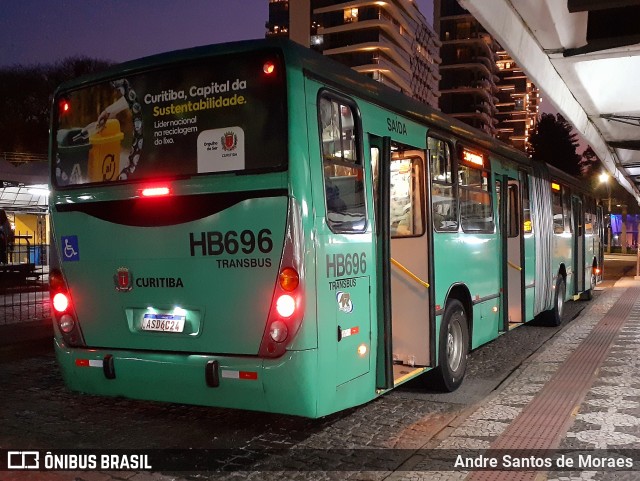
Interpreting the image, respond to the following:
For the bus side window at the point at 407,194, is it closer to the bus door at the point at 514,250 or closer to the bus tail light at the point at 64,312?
the bus tail light at the point at 64,312

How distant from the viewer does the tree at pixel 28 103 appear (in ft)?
158

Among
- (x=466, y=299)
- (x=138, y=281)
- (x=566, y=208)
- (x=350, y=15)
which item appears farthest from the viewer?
(x=350, y=15)

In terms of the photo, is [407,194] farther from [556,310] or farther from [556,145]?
[556,145]

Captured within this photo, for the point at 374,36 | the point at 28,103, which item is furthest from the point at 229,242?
the point at 374,36

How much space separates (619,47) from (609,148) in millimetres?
10453

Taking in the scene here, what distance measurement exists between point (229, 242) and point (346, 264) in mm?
976

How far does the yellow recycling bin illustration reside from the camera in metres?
5.61

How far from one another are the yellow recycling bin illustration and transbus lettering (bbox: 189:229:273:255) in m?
1.01

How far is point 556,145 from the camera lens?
8225cm

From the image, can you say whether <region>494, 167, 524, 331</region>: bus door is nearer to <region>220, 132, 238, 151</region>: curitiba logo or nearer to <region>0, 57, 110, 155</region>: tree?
<region>220, 132, 238, 151</region>: curitiba logo

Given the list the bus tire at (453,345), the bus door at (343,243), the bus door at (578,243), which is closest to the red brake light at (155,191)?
the bus door at (343,243)

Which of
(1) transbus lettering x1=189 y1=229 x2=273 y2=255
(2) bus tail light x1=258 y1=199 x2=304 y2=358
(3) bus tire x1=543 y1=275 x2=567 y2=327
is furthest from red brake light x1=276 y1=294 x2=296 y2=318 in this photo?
(3) bus tire x1=543 y1=275 x2=567 y2=327

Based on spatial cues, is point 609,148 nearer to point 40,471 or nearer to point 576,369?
point 576,369

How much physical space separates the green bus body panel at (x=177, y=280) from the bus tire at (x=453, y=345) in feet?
9.18
